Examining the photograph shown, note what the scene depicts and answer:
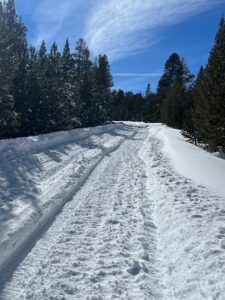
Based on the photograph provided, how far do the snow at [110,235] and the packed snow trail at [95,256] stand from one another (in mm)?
13

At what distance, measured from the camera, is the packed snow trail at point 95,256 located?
461 centimetres

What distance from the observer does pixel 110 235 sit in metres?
6.46

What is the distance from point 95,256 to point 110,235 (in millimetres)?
913

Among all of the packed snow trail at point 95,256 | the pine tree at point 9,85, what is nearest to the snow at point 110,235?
the packed snow trail at point 95,256

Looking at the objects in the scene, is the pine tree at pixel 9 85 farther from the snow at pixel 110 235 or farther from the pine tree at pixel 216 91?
the snow at pixel 110 235

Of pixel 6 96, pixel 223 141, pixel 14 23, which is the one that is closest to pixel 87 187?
pixel 223 141

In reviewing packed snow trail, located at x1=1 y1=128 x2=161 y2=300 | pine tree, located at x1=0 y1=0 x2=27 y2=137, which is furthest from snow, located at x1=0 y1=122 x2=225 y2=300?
pine tree, located at x1=0 y1=0 x2=27 y2=137

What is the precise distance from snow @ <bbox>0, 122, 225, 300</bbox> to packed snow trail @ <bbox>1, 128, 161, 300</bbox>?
0.5 inches

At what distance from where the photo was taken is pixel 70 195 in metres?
9.23

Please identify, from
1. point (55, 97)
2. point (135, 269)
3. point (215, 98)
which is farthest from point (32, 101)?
point (135, 269)

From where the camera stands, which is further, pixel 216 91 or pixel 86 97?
pixel 86 97

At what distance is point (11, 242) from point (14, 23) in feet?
118

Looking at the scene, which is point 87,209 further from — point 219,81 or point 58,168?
point 219,81

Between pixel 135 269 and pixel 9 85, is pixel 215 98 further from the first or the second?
pixel 135 269
